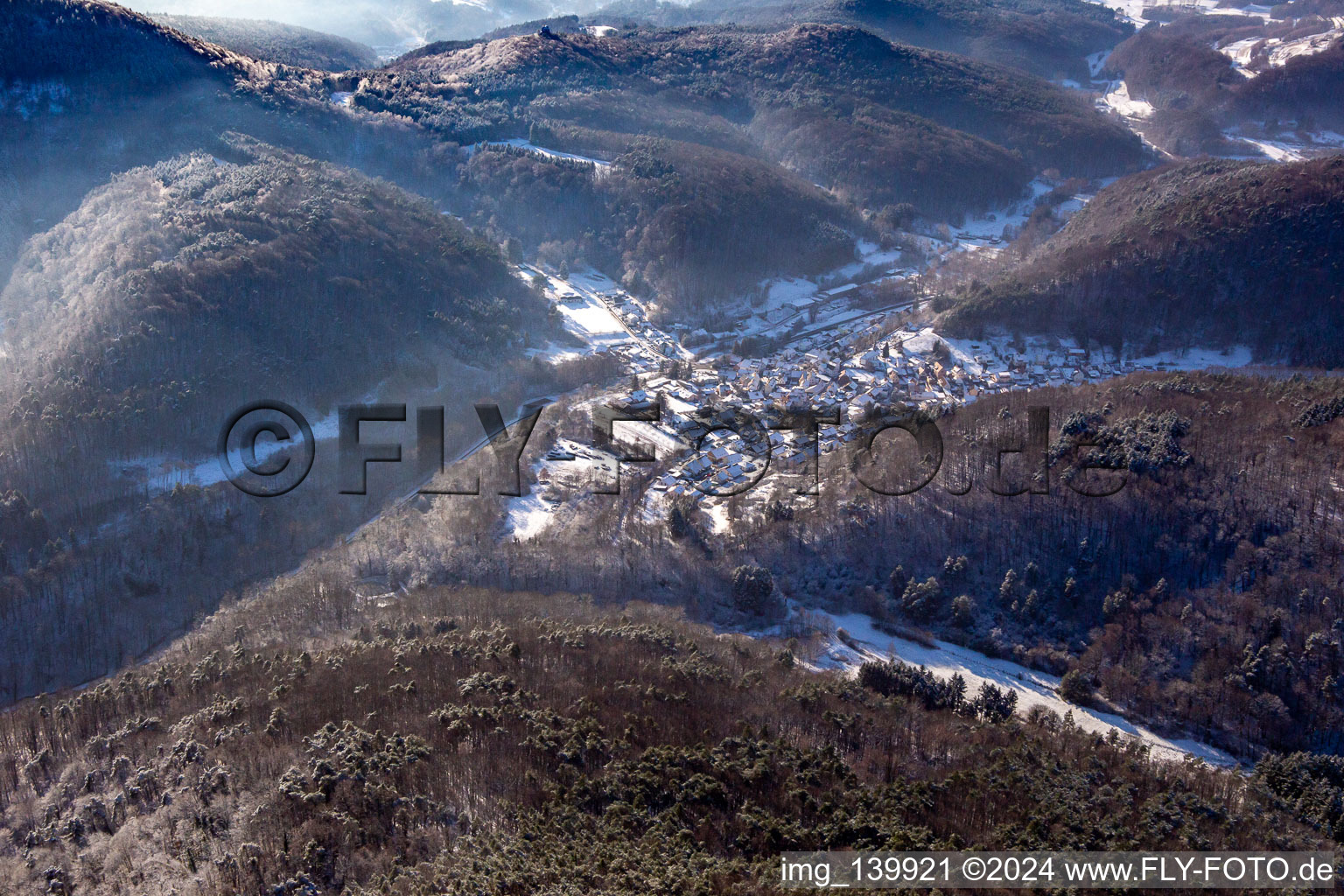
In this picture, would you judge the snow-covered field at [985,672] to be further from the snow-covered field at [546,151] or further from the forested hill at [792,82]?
the forested hill at [792,82]

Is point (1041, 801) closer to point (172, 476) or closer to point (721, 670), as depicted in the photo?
point (721, 670)

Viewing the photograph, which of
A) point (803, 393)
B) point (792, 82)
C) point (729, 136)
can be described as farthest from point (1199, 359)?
point (792, 82)

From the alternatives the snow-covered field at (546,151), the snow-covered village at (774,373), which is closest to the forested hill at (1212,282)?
the snow-covered village at (774,373)

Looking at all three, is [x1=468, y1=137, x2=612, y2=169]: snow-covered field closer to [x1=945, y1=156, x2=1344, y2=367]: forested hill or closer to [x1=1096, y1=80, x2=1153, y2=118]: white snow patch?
[x1=945, y1=156, x2=1344, y2=367]: forested hill

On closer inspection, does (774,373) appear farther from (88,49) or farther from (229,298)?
(88,49)

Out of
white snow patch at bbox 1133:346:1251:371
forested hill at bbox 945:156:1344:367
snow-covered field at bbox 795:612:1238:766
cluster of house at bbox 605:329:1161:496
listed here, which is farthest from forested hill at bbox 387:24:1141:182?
snow-covered field at bbox 795:612:1238:766

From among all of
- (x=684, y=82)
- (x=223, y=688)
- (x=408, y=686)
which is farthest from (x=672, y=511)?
(x=684, y=82)
